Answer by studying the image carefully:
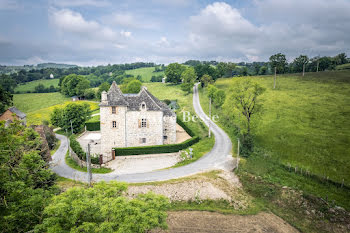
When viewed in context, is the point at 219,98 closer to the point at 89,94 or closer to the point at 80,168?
the point at 80,168

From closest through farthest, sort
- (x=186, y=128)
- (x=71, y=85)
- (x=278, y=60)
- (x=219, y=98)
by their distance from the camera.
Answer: (x=186, y=128), (x=219, y=98), (x=278, y=60), (x=71, y=85)

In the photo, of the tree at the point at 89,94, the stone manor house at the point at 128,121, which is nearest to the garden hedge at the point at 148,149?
the stone manor house at the point at 128,121

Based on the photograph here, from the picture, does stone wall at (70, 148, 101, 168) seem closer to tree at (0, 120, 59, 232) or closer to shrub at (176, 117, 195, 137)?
tree at (0, 120, 59, 232)

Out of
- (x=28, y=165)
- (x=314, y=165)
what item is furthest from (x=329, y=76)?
(x=28, y=165)

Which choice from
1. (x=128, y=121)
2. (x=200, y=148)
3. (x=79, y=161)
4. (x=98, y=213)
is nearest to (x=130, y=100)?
(x=128, y=121)

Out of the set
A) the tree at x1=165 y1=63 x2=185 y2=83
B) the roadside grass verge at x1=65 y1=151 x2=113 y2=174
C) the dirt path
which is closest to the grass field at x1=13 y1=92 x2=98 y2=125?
the tree at x1=165 y1=63 x2=185 y2=83

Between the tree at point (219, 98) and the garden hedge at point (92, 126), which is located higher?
the tree at point (219, 98)

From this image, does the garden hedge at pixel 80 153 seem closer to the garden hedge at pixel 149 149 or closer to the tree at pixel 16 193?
the garden hedge at pixel 149 149
